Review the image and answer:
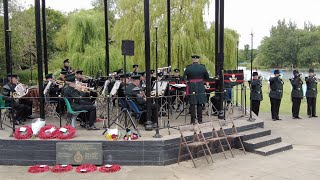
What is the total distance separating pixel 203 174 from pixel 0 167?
4372mm

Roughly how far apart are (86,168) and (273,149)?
4.57 meters

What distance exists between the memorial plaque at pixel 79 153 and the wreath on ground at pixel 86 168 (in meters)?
0.11

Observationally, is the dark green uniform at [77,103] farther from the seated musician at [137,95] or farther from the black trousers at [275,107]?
the black trousers at [275,107]

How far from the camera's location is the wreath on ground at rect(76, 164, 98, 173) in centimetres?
758

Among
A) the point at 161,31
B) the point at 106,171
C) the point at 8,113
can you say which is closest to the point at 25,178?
the point at 106,171

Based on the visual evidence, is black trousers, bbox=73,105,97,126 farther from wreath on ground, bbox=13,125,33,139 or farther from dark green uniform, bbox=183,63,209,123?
dark green uniform, bbox=183,63,209,123

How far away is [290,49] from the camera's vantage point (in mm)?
67688

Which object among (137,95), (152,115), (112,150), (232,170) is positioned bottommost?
(232,170)

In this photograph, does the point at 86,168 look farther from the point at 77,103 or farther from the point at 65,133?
the point at 77,103

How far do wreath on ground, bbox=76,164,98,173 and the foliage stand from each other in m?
60.5

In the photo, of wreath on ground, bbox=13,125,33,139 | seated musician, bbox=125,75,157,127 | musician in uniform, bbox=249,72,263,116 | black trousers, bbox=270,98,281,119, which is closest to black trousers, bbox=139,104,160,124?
seated musician, bbox=125,75,157,127

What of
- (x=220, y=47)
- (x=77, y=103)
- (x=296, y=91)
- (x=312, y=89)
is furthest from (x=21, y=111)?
(x=312, y=89)

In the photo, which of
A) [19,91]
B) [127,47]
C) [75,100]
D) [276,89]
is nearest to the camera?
[127,47]

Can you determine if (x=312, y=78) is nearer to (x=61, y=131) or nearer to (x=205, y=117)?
(x=205, y=117)
